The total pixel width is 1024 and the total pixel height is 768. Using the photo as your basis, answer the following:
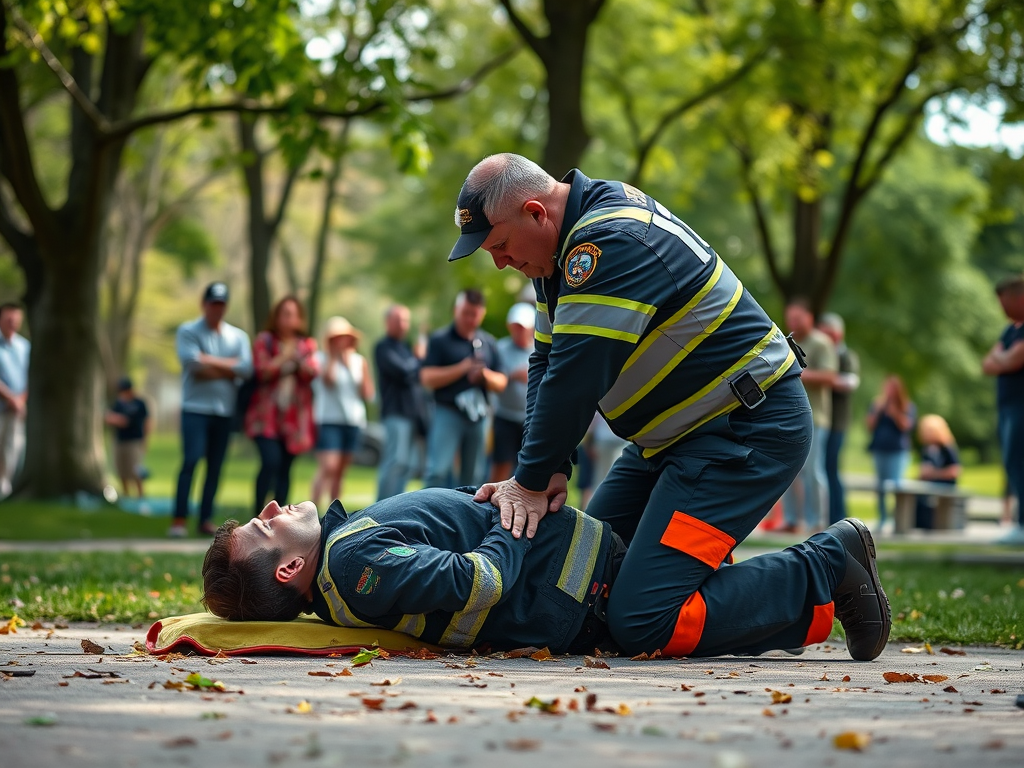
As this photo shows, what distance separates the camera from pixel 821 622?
4.50 m

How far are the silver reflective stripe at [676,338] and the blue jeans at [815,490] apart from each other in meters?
8.11

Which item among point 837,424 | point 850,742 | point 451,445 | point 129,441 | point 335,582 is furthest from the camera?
point 129,441

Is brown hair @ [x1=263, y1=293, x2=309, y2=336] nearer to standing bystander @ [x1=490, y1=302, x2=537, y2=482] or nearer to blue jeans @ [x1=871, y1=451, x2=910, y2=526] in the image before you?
standing bystander @ [x1=490, y1=302, x2=537, y2=482]

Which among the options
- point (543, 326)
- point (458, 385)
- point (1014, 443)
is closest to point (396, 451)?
point (458, 385)

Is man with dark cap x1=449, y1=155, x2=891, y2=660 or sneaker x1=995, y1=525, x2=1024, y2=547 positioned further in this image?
sneaker x1=995, y1=525, x2=1024, y2=547

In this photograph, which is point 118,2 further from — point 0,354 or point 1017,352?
point 1017,352

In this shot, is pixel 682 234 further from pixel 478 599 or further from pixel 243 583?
pixel 243 583

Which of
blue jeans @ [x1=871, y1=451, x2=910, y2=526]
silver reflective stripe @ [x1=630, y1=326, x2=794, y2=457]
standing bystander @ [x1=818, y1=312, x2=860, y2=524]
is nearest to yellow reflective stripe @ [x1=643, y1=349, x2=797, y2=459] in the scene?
silver reflective stripe @ [x1=630, y1=326, x2=794, y2=457]

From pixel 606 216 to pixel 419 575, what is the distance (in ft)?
4.88

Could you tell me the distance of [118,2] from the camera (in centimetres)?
1093

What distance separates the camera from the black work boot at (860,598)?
178 inches

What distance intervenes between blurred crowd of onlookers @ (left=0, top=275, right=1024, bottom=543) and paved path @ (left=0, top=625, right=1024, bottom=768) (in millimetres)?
5490

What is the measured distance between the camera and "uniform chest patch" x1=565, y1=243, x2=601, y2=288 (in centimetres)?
430

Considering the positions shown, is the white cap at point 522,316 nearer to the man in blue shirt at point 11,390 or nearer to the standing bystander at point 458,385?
the standing bystander at point 458,385
